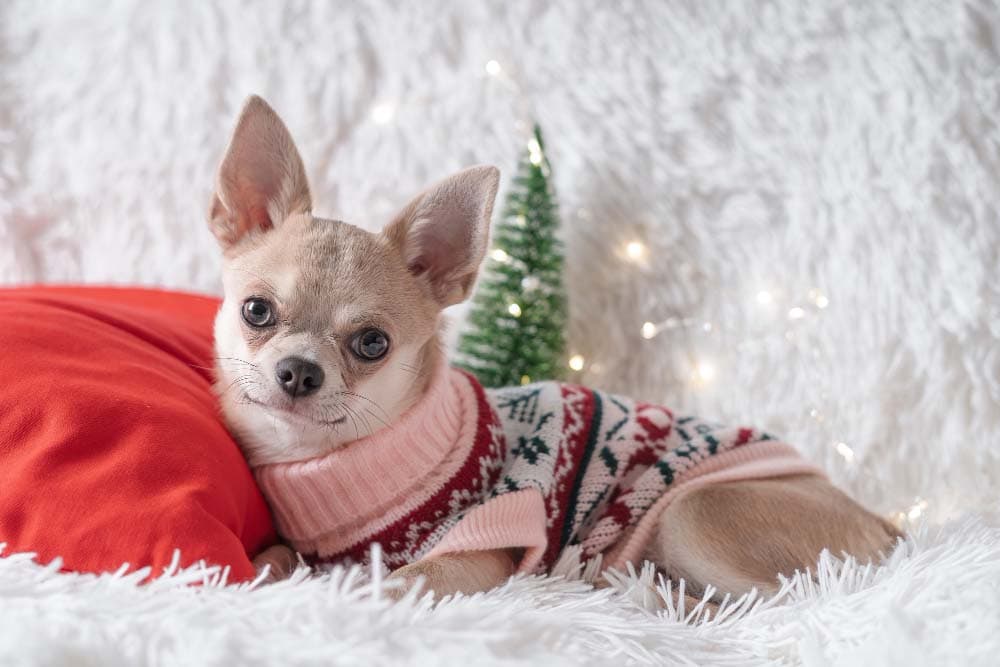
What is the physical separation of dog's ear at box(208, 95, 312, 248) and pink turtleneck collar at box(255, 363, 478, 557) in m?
0.40

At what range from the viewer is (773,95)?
6.98 ft

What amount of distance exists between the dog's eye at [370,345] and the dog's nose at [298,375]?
0.34 feet

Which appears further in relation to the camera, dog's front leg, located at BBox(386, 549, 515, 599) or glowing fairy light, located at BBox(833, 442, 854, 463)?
glowing fairy light, located at BBox(833, 442, 854, 463)

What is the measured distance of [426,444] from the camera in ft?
4.98

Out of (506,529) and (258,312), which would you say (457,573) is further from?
(258,312)

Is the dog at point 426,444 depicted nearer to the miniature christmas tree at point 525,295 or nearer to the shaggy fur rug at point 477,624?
the shaggy fur rug at point 477,624

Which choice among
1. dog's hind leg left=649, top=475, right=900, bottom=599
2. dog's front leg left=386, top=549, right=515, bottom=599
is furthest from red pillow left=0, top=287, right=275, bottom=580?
dog's hind leg left=649, top=475, right=900, bottom=599

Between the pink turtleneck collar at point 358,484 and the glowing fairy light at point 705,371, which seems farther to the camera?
the glowing fairy light at point 705,371

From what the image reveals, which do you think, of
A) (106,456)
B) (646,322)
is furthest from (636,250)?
(106,456)

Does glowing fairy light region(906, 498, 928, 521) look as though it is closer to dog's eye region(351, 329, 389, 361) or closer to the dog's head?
the dog's head

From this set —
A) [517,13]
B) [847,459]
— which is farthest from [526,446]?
[517,13]

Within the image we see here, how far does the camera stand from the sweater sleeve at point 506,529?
1.40m

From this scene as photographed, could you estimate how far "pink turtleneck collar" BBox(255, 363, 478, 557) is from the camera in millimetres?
1466

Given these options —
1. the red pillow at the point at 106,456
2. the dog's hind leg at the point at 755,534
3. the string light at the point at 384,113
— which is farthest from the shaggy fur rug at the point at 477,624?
the string light at the point at 384,113
